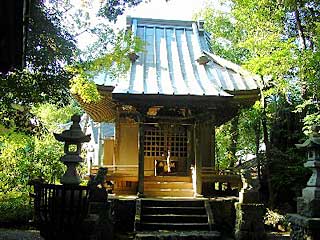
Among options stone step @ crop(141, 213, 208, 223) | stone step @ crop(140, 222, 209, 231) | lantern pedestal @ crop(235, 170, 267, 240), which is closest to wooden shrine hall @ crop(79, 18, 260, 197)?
stone step @ crop(141, 213, 208, 223)

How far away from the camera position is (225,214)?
36.4 feet

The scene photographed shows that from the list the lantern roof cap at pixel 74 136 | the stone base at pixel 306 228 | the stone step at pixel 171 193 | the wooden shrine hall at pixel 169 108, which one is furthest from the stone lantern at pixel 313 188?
the stone step at pixel 171 193

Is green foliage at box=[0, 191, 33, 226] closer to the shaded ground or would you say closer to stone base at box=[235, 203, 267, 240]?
the shaded ground

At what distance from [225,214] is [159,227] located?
239 centimetres

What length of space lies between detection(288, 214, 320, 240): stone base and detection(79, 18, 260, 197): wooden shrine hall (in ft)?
17.3

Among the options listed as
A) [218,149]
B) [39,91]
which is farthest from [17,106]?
[218,149]

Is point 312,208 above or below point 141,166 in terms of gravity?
below

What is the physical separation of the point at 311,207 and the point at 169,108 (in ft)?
23.9

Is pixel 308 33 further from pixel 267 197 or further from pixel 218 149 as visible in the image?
pixel 218 149

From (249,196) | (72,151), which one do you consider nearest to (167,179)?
(249,196)

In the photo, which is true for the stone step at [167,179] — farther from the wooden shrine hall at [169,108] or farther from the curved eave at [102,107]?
the curved eave at [102,107]

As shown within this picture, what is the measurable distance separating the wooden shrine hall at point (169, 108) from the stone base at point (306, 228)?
17.3 feet

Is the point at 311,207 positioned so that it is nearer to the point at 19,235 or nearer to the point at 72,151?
the point at 72,151

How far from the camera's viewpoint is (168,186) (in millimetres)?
12867
